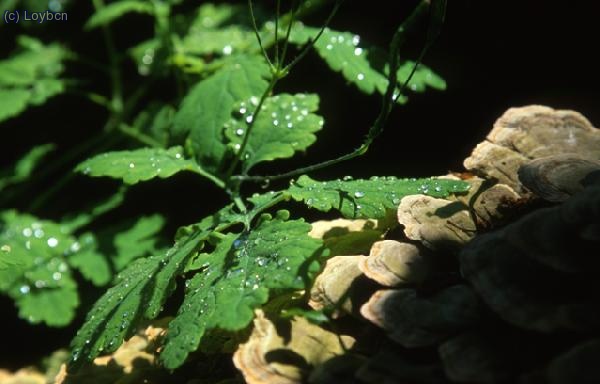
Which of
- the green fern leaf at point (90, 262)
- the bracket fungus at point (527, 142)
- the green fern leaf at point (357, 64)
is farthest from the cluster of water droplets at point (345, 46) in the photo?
the green fern leaf at point (90, 262)

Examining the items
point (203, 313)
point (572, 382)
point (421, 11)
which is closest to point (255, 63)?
point (421, 11)

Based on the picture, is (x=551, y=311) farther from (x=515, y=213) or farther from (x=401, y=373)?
(x=515, y=213)

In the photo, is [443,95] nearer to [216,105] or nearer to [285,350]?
[216,105]

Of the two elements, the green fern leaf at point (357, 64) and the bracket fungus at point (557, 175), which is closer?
the bracket fungus at point (557, 175)

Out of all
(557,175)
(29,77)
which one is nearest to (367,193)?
(557,175)

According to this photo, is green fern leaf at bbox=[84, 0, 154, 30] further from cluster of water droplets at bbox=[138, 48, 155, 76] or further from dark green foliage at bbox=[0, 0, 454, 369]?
cluster of water droplets at bbox=[138, 48, 155, 76]

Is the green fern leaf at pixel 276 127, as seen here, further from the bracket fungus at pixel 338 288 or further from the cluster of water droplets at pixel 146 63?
the cluster of water droplets at pixel 146 63

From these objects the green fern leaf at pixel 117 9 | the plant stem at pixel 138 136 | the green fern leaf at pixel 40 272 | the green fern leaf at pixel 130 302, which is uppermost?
the green fern leaf at pixel 117 9
